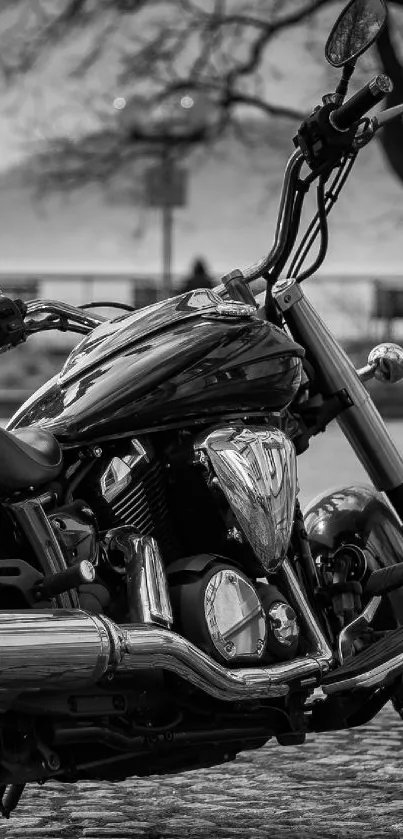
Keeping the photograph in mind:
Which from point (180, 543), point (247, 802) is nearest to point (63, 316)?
point (180, 543)

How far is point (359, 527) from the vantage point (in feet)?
14.6

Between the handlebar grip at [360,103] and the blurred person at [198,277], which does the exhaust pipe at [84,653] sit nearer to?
the handlebar grip at [360,103]

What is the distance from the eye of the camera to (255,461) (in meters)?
3.70

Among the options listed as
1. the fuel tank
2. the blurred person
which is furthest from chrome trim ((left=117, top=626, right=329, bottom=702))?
the blurred person

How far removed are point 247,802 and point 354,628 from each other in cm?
64

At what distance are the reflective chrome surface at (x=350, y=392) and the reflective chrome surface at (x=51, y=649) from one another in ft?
4.09

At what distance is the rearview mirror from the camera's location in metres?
3.93

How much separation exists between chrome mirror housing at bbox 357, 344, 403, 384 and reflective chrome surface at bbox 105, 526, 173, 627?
1199 mm

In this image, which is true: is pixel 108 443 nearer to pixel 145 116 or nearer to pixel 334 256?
pixel 145 116

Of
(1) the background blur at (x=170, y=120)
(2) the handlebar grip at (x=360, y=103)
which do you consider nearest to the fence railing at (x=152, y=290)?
(1) the background blur at (x=170, y=120)

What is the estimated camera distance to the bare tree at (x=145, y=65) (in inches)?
720

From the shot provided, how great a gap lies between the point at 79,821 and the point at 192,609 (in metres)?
0.93

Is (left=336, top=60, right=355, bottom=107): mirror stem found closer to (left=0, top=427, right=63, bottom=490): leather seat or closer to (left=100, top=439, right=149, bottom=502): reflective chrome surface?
(left=100, top=439, right=149, bottom=502): reflective chrome surface

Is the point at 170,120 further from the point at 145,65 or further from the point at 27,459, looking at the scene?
the point at 27,459
